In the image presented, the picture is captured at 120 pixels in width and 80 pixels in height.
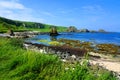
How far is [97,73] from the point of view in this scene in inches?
361

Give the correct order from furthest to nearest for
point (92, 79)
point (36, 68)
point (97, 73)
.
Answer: point (36, 68) < point (97, 73) < point (92, 79)

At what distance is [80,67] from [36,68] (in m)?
2.02

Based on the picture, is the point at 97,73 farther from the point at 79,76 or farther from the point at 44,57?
the point at 44,57

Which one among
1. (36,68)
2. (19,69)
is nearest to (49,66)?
(36,68)

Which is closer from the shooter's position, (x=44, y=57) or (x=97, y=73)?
(x=97, y=73)

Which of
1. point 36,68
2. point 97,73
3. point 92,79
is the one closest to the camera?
point 92,79

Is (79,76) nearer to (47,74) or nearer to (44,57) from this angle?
(47,74)

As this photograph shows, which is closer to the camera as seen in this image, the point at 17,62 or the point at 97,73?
the point at 97,73

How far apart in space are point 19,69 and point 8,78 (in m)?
0.59

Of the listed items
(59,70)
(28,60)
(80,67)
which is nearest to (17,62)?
(28,60)

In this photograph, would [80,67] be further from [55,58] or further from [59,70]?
[55,58]

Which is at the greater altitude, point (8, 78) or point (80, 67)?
point (80, 67)

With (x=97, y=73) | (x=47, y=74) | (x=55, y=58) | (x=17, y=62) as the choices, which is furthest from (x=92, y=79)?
(x=17, y=62)

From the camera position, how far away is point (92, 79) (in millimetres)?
8070
